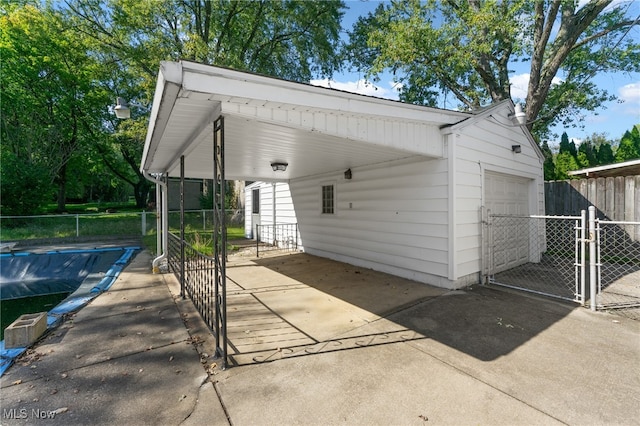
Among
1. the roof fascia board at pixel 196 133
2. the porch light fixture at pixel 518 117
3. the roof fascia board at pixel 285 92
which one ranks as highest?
the porch light fixture at pixel 518 117

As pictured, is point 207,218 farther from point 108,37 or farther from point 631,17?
point 631,17

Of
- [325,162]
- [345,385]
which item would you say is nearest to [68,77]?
[325,162]

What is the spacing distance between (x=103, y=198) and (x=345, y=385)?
42.8 m

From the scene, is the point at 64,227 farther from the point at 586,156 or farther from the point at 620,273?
the point at 586,156

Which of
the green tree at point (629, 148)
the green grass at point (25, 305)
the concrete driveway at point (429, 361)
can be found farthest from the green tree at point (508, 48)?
the green grass at point (25, 305)

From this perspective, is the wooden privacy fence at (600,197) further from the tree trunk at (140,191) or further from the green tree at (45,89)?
the tree trunk at (140,191)

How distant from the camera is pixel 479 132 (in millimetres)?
5078

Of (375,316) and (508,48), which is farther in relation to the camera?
(508,48)

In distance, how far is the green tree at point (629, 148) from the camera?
33.5ft

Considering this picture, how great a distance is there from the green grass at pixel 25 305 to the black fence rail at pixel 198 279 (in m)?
2.71

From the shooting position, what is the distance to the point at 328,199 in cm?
775

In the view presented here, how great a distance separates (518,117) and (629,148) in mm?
8567

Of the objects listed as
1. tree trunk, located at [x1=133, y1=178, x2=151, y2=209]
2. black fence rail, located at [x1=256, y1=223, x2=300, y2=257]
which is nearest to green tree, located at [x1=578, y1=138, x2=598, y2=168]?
black fence rail, located at [x1=256, y1=223, x2=300, y2=257]

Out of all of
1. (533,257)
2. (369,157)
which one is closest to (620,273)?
(533,257)
